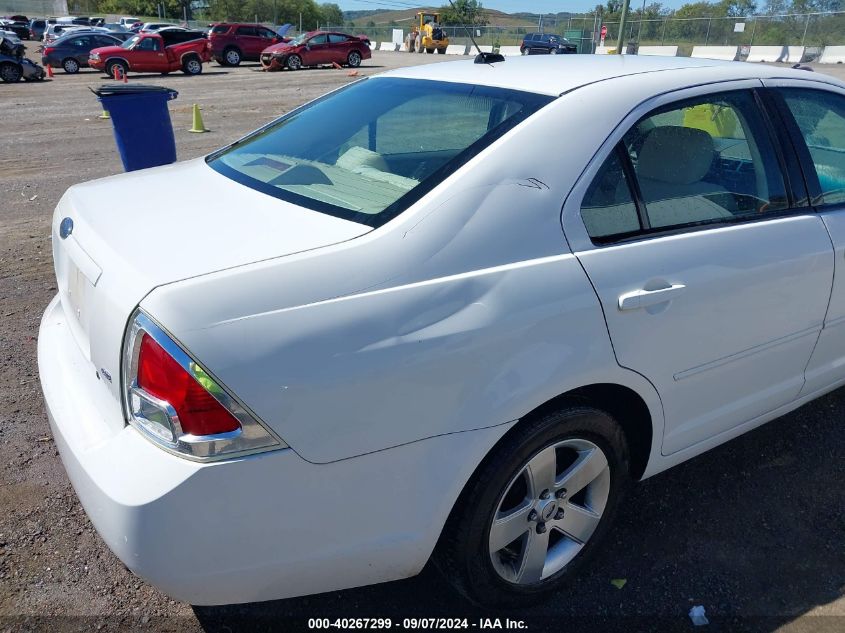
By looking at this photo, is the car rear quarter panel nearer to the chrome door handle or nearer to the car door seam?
the chrome door handle

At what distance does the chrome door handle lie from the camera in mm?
2133

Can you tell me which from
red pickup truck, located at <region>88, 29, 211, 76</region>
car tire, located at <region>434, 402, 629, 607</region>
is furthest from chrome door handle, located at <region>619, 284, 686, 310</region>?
red pickup truck, located at <region>88, 29, 211, 76</region>

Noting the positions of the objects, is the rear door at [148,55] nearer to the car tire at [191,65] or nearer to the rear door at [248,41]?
the car tire at [191,65]

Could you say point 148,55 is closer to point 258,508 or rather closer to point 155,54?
point 155,54

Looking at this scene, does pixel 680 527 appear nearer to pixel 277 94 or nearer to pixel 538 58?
pixel 538 58

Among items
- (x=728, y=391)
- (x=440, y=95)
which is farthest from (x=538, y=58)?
(x=728, y=391)

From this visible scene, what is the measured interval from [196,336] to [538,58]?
83.7 inches

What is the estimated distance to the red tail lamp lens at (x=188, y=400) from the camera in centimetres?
166

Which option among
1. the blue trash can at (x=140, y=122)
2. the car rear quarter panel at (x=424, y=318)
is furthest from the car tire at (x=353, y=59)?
the car rear quarter panel at (x=424, y=318)

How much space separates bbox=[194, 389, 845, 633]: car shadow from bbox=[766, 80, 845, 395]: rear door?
0.46 metres

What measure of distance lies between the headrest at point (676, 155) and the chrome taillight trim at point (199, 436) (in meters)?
1.55

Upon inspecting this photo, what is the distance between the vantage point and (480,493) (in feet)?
6.67

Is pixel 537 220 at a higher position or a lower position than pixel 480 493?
higher

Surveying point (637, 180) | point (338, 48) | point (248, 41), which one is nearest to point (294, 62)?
point (338, 48)
